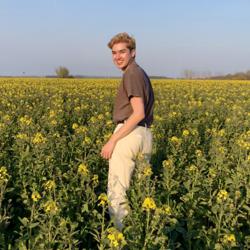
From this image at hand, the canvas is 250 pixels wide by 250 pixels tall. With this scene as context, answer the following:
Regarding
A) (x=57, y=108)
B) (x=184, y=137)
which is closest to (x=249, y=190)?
(x=184, y=137)

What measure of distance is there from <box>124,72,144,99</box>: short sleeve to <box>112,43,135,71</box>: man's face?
0.47 ft

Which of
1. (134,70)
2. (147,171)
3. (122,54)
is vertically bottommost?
(147,171)

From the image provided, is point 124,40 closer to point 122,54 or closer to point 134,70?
point 122,54

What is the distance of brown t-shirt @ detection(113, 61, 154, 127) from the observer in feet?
11.5

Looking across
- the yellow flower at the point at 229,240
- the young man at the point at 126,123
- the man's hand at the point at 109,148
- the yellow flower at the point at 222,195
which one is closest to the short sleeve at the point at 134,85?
the young man at the point at 126,123

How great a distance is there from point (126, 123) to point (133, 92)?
29 centimetres

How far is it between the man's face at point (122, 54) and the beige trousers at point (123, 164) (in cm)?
60

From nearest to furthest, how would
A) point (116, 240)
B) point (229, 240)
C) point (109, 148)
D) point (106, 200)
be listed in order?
point (116, 240)
point (229, 240)
point (106, 200)
point (109, 148)

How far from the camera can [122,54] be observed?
Answer: 3.58 meters

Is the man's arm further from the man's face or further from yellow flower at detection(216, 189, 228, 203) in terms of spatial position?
yellow flower at detection(216, 189, 228, 203)

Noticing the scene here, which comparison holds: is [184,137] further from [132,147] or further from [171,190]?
[132,147]

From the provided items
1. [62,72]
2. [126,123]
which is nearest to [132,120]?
[126,123]

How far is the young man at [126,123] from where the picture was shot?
352 cm

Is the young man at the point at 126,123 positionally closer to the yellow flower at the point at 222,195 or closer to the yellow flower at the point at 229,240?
the yellow flower at the point at 222,195
